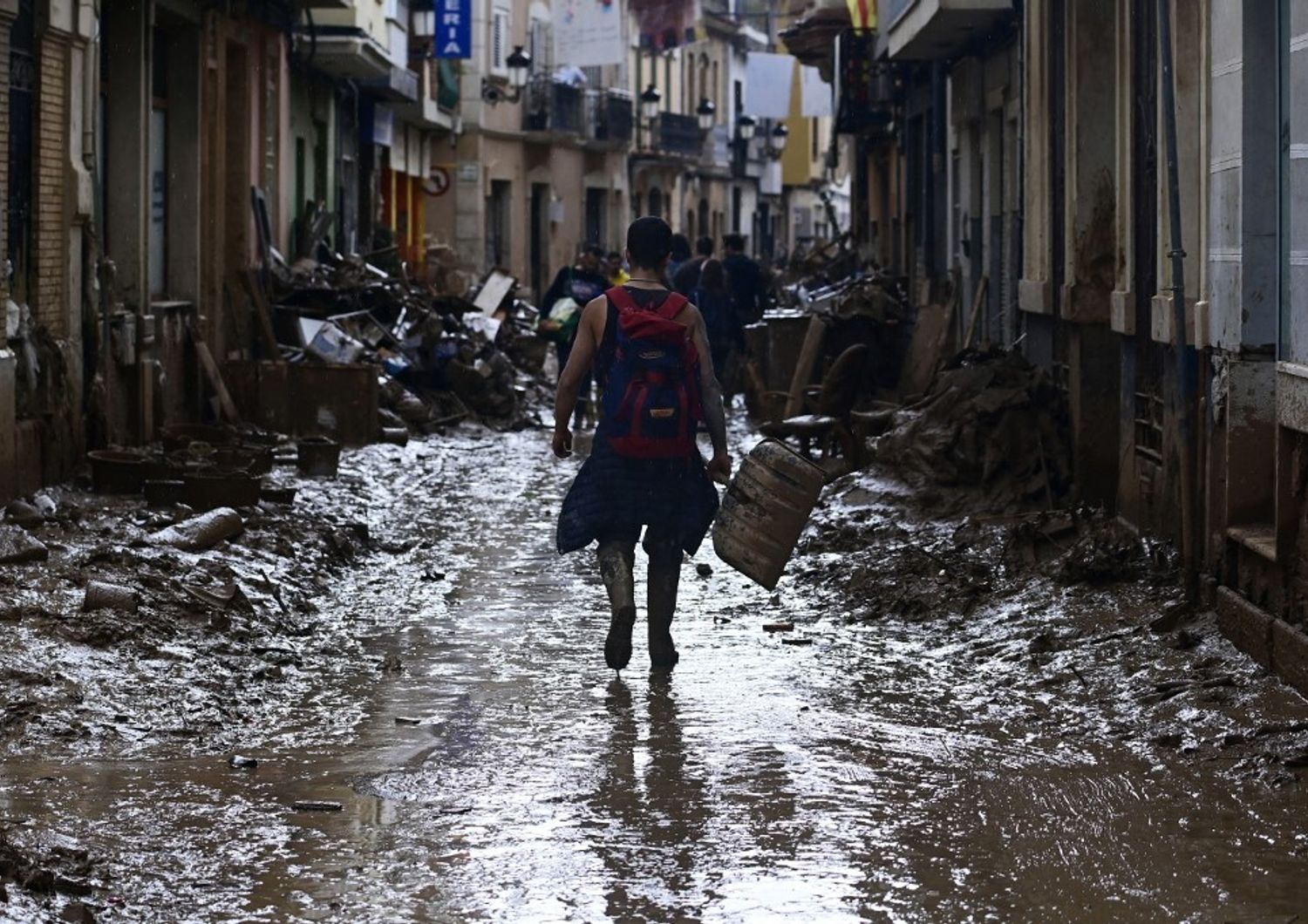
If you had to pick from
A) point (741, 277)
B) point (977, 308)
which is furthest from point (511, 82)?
point (977, 308)

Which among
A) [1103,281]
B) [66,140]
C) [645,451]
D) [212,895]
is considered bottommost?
[212,895]

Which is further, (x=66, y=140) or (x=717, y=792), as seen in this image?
(x=66, y=140)

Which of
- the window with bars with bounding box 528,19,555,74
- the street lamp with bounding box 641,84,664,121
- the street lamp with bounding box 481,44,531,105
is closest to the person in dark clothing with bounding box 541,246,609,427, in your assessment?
the street lamp with bounding box 481,44,531,105

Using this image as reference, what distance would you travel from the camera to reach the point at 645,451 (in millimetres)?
8594

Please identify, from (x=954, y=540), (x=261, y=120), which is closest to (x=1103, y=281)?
(x=954, y=540)

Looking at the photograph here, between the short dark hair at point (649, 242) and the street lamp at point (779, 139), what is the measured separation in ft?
226

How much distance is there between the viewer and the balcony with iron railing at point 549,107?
172ft

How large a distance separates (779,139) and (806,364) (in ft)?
199

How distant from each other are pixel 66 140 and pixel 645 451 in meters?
6.66

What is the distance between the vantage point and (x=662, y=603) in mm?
8797

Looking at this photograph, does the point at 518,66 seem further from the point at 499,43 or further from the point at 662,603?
the point at 662,603

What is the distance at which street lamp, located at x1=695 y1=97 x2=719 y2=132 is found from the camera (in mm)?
70062

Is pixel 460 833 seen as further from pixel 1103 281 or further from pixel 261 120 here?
pixel 261 120

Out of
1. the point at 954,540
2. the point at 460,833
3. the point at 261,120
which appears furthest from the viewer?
the point at 261,120
